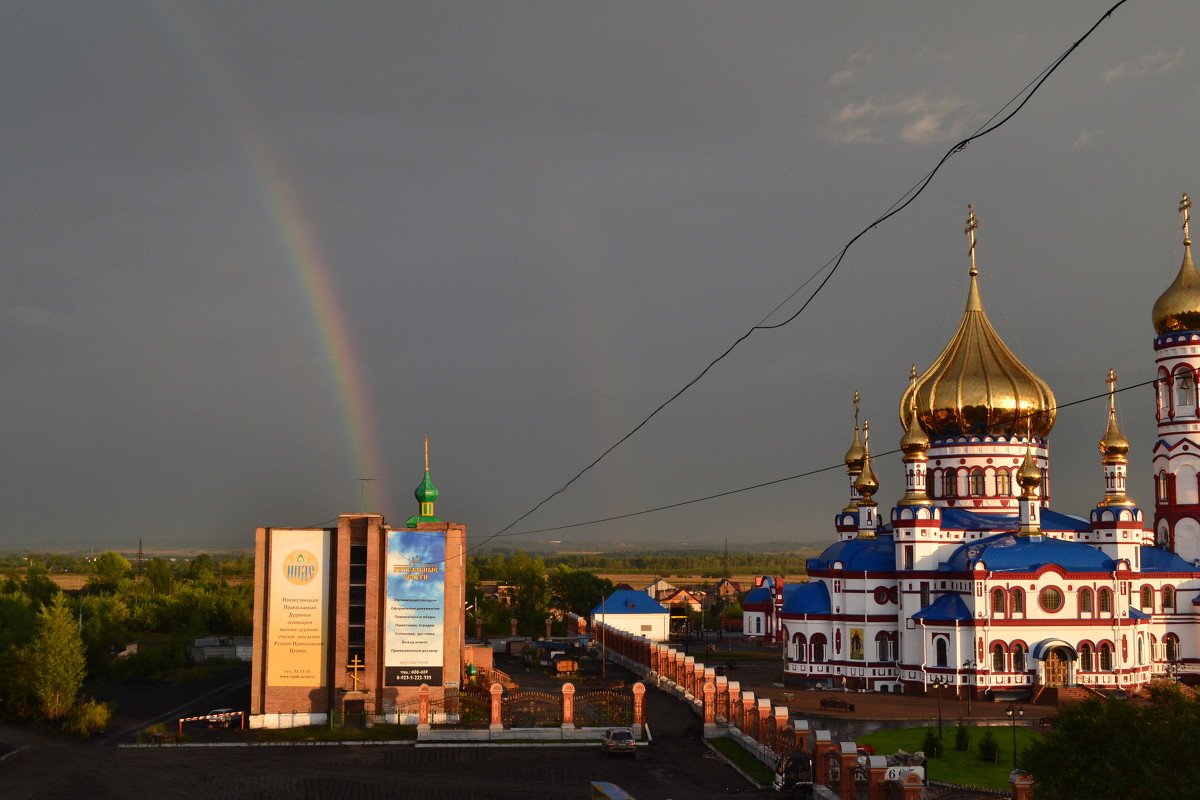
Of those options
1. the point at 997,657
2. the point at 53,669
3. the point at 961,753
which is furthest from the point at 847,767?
the point at 53,669

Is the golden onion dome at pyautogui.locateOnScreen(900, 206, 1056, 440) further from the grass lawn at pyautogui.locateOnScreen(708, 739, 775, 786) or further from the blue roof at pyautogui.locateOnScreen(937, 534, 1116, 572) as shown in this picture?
the grass lawn at pyautogui.locateOnScreen(708, 739, 775, 786)

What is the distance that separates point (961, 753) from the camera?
35.7 m

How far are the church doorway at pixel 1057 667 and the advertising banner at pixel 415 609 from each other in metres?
23.8

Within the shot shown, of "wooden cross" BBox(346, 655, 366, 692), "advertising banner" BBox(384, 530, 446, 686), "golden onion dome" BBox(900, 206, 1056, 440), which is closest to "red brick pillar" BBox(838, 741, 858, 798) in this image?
"advertising banner" BBox(384, 530, 446, 686)

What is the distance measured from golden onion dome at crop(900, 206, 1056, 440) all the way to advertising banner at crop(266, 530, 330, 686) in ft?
102

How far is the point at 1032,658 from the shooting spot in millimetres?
48125

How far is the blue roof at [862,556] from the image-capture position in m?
53.2

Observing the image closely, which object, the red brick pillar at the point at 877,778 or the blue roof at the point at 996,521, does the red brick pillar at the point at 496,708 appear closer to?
the red brick pillar at the point at 877,778

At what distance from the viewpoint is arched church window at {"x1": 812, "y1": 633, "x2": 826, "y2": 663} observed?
5356 centimetres

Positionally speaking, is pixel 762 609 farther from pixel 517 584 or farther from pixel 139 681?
pixel 139 681

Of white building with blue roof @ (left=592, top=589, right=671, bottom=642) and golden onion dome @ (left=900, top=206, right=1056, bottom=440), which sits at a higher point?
golden onion dome @ (left=900, top=206, right=1056, bottom=440)

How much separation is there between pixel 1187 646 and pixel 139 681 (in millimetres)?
49653

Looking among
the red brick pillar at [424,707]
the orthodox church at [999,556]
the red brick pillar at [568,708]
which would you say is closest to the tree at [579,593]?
the orthodox church at [999,556]


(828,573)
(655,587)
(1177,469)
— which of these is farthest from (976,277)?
(655,587)
